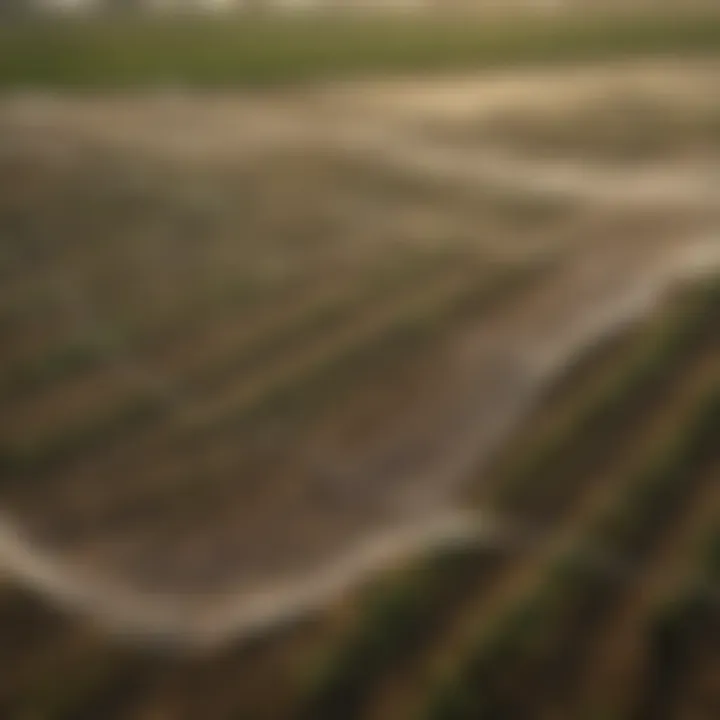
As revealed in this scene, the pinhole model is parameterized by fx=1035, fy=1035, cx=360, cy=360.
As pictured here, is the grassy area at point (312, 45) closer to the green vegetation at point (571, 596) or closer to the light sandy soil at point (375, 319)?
the light sandy soil at point (375, 319)

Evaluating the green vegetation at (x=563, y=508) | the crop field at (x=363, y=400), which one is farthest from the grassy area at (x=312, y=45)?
the green vegetation at (x=563, y=508)

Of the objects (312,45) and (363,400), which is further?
(312,45)

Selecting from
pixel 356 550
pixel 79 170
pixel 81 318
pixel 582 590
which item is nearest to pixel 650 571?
pixel 582 590

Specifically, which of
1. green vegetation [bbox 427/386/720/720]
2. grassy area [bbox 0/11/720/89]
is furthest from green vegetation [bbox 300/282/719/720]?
grassy area [bbox 0/11/720/89]

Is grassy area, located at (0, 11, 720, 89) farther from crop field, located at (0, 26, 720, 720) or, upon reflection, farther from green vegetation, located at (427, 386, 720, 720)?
green vegetation, located at (427, 386, 720, 720)

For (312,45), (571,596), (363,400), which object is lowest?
(571,596)

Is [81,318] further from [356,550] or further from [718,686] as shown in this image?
[718,686]

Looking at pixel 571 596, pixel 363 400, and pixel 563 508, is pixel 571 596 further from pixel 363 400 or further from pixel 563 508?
Answer: pixel 363 400

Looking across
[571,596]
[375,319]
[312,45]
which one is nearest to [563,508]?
[571,596]
